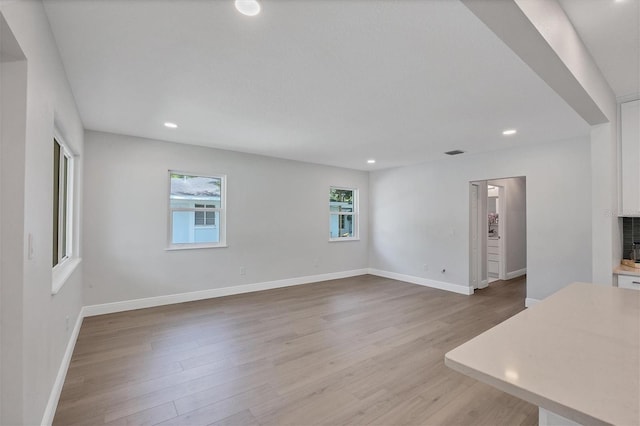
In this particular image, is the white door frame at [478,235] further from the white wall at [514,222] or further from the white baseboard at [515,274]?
the white baseboard at [515,274]

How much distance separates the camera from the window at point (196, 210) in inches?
182

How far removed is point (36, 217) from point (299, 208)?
14.9ft

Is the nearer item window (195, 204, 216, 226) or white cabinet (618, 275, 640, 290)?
white cabinet (618, 275, 640, 290)

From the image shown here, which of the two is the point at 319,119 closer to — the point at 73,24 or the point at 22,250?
the point at 73,24

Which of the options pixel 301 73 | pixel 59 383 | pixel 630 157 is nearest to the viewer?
pixel 59 383

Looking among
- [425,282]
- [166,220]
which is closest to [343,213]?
[425,282]

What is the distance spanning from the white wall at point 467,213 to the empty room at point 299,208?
1.2 inches

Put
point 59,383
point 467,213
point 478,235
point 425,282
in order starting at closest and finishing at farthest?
point 59,383
point 467,213
point 478,235
point 425,282

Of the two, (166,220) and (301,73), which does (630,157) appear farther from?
(166,220)

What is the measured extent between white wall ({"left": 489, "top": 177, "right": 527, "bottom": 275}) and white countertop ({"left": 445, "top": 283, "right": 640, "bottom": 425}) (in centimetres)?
589

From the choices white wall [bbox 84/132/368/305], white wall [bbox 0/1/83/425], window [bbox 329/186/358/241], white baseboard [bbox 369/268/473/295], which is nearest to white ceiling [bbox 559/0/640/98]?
white wall [bbox 0/1/83/425]

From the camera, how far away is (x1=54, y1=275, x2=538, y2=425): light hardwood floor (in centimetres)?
204

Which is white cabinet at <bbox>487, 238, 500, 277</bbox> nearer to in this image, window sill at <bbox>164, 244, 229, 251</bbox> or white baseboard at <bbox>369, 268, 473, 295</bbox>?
white baseboard at <bbox>369, 268, 473, 295</bbox>

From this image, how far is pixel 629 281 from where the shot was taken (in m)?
2.50
